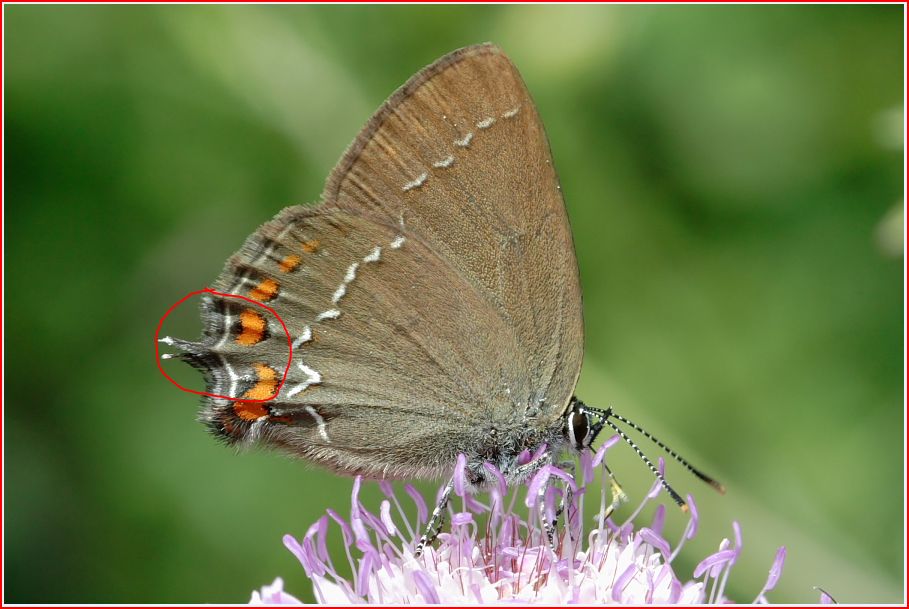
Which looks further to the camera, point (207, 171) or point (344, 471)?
point (207, 171)

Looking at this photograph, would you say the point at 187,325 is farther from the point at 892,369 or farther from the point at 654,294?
the point at 892,369

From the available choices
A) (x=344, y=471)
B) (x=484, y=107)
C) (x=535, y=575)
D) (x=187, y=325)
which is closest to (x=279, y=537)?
(x=187, y=325)

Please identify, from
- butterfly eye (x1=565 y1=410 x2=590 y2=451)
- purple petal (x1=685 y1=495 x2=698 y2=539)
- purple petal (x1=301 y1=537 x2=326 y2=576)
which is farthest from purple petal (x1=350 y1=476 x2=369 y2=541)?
purple petal (x1=685 y1=495 x2=698 y2=539)

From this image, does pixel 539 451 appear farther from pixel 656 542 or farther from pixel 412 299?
pixel 412 299

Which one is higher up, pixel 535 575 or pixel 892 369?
pixel 892 369

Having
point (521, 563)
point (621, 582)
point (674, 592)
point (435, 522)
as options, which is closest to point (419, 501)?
point (435, 522)

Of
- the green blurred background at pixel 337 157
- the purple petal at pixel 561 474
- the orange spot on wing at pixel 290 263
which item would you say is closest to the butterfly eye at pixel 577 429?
the purple petal at pixel 561 474
